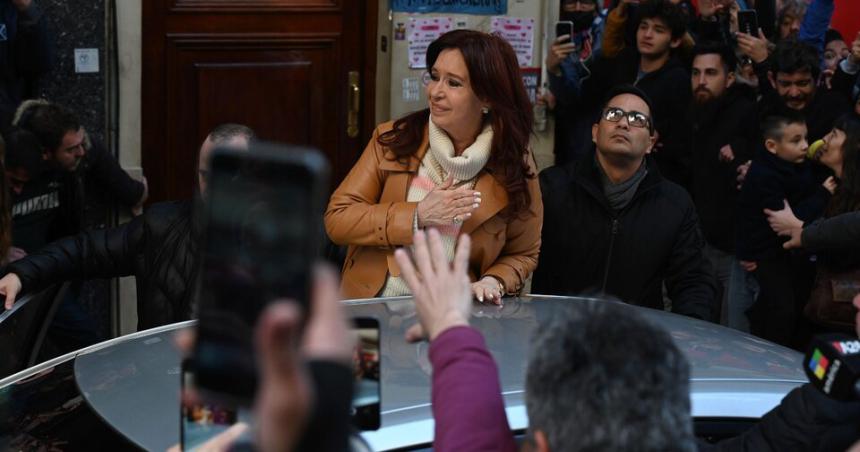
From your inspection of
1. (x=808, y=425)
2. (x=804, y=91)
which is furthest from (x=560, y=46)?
(x=808, y=425)

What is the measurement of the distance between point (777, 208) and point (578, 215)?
1.46 metres

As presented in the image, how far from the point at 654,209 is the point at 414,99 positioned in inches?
102

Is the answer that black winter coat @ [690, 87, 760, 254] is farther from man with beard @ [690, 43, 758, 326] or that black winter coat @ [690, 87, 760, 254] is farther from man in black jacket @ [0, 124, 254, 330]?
man in black jacket @ [0, 124, 254, 330]

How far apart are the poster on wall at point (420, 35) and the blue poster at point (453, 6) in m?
0.06

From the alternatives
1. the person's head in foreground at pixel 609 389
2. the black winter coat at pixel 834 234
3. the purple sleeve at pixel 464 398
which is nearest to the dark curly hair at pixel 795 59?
the black winter coat at pixel 834 234

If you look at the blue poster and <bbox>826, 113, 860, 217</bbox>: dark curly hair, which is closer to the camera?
<bbox>826, 113, 860, 217</bbox>: dark curly hair

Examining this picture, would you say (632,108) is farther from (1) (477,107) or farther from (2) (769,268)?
(2) (769,268)

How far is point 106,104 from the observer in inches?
247

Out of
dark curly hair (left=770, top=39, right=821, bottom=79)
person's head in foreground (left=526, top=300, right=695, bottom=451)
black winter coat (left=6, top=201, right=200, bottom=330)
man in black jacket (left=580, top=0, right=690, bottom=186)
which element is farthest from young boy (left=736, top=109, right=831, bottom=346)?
person's head in foreground (left=526, top=300, right=695, bottom=451)

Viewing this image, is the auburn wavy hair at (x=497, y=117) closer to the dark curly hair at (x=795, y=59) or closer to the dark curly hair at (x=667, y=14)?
the dark curly hair at (x=795, y=59)

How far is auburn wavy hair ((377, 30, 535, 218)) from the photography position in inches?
169

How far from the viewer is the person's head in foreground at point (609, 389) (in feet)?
5.71

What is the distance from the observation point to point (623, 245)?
4754mm

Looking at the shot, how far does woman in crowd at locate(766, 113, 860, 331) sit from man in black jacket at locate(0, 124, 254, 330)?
249 cm
